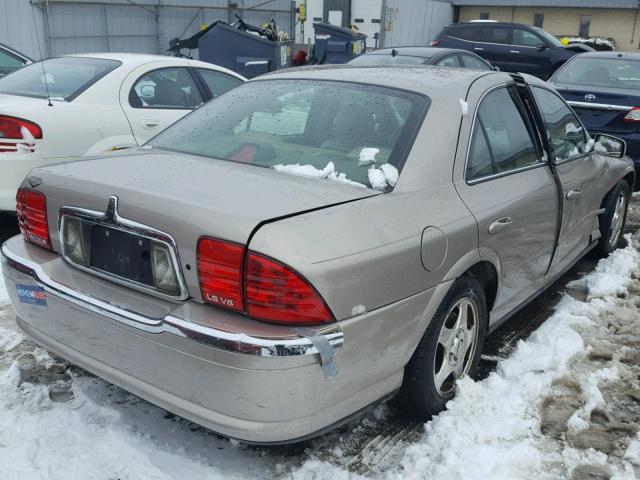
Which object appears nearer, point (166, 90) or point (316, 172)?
point (316, 172)

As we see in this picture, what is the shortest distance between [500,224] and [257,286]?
143 centimetres

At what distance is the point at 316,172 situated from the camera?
2.88 metres

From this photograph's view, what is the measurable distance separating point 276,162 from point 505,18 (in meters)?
35.3

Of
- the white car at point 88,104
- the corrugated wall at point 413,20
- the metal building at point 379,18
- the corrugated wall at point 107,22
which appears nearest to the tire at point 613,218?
the white car at point 88,104

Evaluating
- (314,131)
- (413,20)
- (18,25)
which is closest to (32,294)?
(314,131)

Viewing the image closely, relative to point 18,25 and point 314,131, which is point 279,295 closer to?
point 314,131

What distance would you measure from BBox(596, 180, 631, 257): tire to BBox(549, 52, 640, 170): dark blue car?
8.26 feet

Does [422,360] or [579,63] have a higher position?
[579,63]

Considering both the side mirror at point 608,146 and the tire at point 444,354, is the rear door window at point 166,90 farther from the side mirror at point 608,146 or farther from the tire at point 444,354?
the tire at point 444,354

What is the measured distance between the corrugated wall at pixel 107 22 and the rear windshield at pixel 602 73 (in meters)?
10.8

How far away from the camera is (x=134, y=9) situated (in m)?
17.6

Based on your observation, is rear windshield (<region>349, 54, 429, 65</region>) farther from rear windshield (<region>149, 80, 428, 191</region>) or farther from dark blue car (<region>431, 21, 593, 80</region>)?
dark blue car (<region>431, 21, 593, 80</region>)

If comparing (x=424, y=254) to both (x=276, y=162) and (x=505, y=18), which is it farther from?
(x=505, y=18)

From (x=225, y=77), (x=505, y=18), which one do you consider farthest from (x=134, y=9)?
(x=505, y=18)
